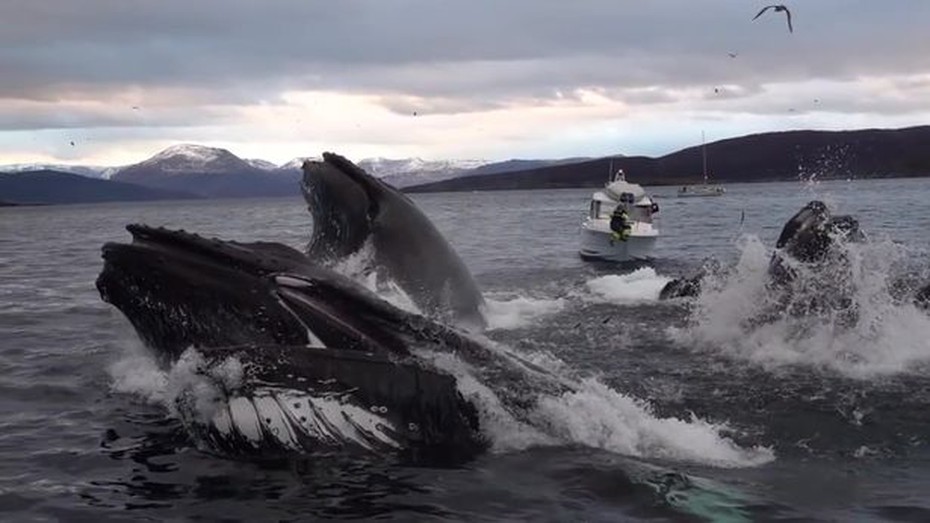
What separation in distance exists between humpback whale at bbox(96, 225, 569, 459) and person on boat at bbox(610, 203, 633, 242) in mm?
26070

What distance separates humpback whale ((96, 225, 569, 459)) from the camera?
25.2 ft

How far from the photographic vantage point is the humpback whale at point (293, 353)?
25.2 feet

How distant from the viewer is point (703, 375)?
1238 centimetres

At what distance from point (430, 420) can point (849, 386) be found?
5.86 m

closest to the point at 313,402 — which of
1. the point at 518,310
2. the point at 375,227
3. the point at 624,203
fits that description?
the point at 375,227

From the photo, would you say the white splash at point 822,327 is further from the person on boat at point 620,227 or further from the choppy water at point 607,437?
the person on boat at point 620,227

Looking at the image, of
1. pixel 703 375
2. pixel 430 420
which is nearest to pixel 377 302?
pixel 430 420

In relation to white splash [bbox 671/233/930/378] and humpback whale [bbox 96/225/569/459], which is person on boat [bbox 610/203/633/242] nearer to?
white splash [bbox 671/233/930/378]

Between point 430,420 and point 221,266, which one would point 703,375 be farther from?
point 221,266

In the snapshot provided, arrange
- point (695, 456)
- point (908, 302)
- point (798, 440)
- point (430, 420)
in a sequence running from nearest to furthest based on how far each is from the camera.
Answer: point (430, 420)
point (695, 456)
point (798, 440)
point (908, 302)

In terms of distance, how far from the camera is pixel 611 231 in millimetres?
35375

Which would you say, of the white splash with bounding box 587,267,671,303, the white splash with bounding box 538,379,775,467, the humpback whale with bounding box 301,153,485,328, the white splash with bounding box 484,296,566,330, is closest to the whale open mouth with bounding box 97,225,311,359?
the white splash with bounding box 538,379,775,467

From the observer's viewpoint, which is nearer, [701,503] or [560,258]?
[701,503]

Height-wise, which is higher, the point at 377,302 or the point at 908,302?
the point at 377,302
